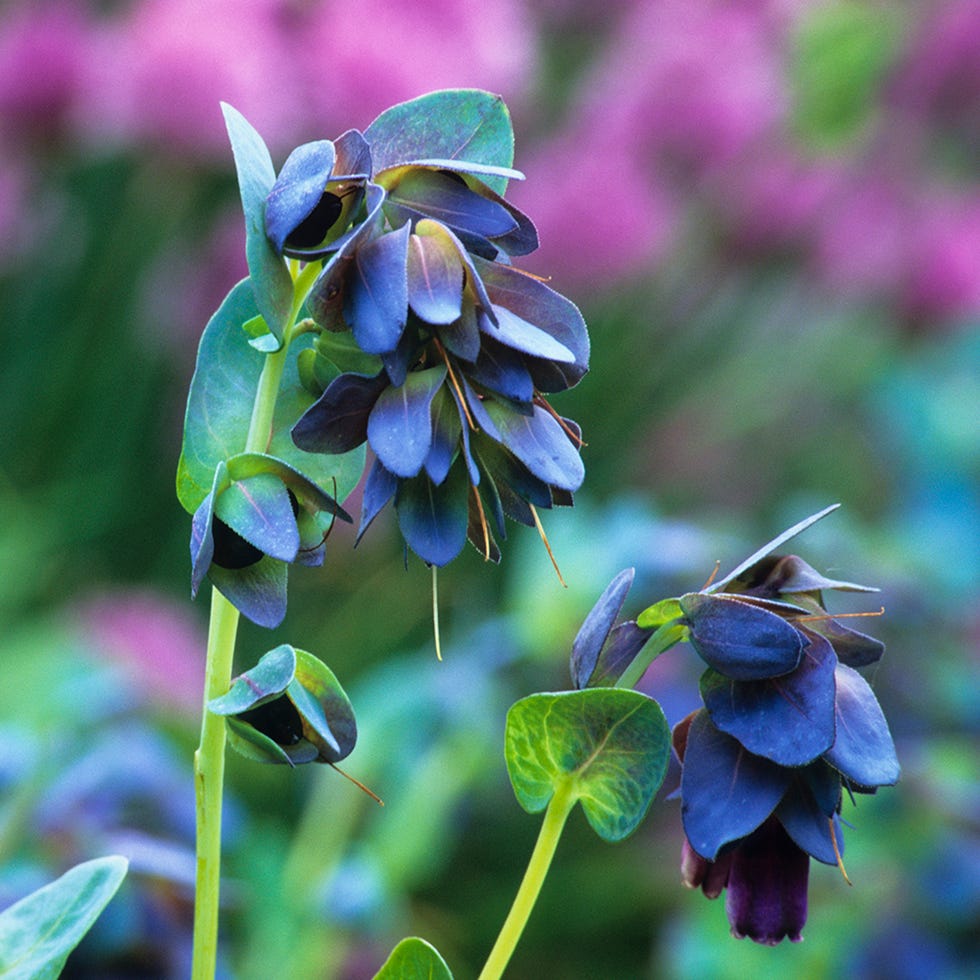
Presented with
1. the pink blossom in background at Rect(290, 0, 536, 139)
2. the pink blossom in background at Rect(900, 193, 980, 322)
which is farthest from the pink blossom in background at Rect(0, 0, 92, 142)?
the pink blossom in background at Rect(900, 193, 980, 322)

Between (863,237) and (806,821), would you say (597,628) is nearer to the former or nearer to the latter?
(806,821)

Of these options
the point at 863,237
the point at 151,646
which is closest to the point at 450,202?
the point at 151,646

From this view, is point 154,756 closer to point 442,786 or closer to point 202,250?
point 442,786

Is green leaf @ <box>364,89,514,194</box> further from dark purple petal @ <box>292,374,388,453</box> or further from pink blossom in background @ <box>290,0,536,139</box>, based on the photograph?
pink blossom in background @ <box>290,0,536,139</box>

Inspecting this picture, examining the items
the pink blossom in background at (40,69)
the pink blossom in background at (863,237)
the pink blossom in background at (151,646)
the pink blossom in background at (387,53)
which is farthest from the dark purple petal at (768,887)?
the pink blossom in background at (863,237)

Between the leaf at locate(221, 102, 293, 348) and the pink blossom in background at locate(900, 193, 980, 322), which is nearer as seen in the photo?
the leaf at locate(221, 102, 293, 348)

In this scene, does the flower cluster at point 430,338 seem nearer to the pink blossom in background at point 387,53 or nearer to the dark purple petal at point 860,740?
the dark purple petal at point 860,740
